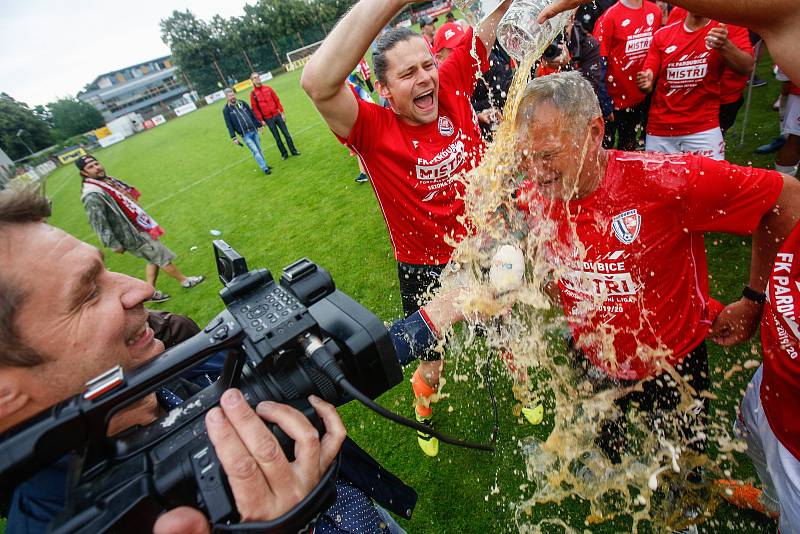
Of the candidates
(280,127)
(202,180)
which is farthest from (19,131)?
(280,127)

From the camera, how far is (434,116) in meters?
2.81

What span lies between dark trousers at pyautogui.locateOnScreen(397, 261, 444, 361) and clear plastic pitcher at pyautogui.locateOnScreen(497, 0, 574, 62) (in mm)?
1660

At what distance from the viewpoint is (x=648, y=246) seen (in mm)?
1897

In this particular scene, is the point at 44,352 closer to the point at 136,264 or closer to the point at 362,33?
the point at 362,33

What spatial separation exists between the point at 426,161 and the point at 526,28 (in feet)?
3.40

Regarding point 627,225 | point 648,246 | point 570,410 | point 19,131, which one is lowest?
point 570,410

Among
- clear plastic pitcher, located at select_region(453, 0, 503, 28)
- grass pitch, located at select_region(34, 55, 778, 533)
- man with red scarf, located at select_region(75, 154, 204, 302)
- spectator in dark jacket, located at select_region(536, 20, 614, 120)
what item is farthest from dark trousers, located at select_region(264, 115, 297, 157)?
clear plastic pitcher, located at select_region(453, 0, 503, 28)

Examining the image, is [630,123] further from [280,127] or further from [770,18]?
[280,127]

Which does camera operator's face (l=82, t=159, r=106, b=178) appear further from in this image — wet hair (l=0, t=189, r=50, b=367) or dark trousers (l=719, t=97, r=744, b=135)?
dark trousers (l=719, t=97, r=744, b=135)

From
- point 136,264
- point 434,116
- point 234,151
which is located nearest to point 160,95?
point 234,151

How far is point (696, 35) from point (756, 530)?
414 centimetres

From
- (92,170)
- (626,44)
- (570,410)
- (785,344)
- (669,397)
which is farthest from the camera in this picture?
(92,170)

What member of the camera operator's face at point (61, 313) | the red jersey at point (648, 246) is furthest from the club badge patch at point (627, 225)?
the camera operator's face at point (61, 313)

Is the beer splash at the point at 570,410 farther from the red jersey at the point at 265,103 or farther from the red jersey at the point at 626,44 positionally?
the red jersey at the point at 265,103
